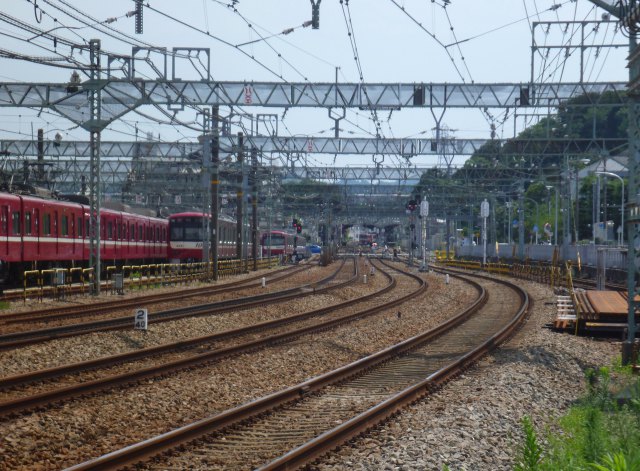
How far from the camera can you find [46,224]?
28031 millimetres

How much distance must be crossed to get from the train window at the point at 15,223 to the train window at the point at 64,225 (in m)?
3.91

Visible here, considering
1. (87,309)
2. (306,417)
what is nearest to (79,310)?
(87,309)

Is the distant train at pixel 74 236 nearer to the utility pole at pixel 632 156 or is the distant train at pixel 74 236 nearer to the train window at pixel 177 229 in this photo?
the train window at pixel 177 229

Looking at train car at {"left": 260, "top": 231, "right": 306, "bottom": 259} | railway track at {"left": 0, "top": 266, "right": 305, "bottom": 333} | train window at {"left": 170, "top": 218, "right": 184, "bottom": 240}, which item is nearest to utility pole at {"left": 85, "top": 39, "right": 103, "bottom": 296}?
railway track at {"left": 0, "top": 266, "right": 305, "bottom": 333}

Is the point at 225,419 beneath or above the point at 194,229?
beneath

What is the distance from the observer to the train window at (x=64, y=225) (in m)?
29.6

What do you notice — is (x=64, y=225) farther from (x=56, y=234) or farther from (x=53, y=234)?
(x=53, y=234)

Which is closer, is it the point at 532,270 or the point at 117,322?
the point at 117,322

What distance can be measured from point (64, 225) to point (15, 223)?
445 cm

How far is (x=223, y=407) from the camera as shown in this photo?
10.0 meters

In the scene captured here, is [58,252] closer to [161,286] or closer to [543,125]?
[161,286]

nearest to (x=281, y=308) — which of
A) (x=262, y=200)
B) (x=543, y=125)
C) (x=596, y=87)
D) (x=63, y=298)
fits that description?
(x=63, y=298)

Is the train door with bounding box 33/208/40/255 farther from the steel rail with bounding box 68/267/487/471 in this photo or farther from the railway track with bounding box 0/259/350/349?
the steel rail with bounding box 68/267/487/471

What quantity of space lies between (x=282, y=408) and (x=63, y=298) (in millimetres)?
16253
